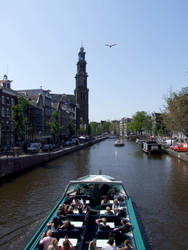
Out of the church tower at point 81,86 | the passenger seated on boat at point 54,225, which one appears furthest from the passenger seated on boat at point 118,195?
the church tower at point 81,86

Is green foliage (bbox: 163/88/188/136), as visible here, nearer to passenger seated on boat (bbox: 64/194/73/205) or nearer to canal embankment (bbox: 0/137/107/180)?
canal embankment (bbox: 0/137/107/180)

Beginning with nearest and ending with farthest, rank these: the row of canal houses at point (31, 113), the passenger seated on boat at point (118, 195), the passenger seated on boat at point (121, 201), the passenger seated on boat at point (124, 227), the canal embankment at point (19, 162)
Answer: the passenger seated on boat at point (124, 227) → the passenger seated on boat at point (121, 201) → the passenger seated on boat at point (118, 195) → the canal embankment at point (19, 162) → the row of canal houses at point (31, 113)

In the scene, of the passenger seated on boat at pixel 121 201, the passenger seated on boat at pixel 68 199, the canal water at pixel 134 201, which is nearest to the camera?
the canal water at pixel 134 201

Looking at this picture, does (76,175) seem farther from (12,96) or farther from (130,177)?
(12,96)

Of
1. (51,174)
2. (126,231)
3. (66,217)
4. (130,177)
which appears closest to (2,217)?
(66,217)

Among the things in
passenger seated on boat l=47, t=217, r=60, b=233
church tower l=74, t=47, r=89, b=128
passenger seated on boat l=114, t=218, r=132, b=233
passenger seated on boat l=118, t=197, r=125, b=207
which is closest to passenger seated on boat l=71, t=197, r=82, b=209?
passenger seated on boat l=118, t=197, r=125, b=207

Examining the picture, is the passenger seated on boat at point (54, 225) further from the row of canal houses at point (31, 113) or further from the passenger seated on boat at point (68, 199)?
the row of canal houses at point (31, 113)

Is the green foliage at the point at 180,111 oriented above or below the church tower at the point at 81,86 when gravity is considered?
below

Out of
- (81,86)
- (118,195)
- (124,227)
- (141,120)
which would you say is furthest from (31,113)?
(141,120)

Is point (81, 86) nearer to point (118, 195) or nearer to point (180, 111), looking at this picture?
point (180, 111)

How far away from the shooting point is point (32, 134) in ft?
219

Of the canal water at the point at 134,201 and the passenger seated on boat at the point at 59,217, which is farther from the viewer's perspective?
the canal water at the point at 134,201

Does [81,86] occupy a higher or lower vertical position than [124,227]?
higher

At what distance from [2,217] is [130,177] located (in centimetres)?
1909
